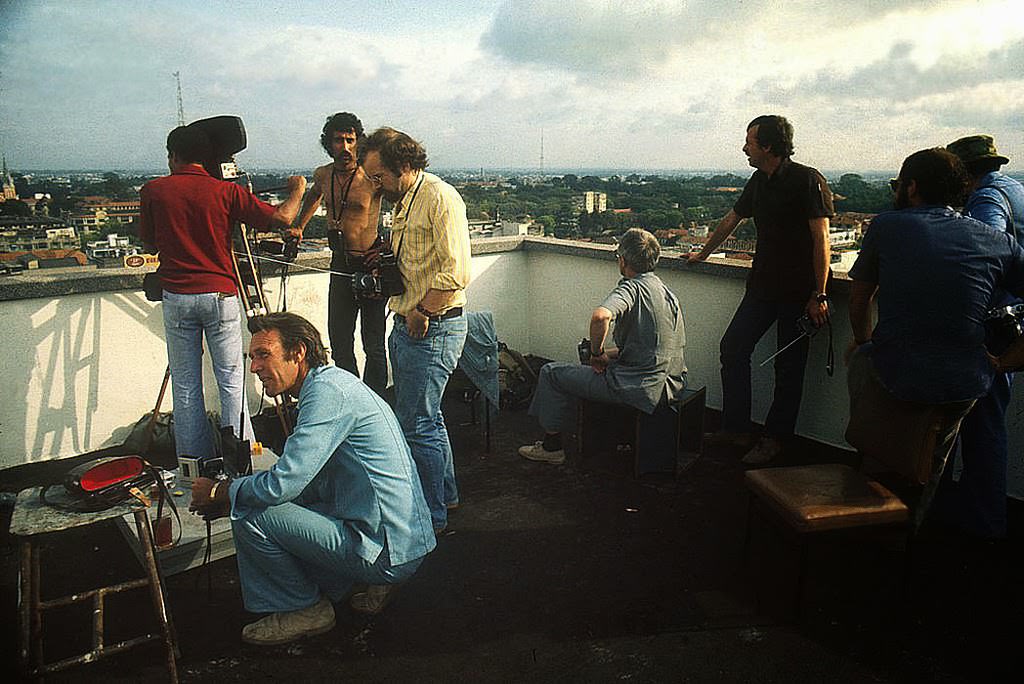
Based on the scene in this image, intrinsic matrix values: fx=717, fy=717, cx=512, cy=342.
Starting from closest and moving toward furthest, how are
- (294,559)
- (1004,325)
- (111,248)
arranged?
1. (294,559)
2. (1004,325)
3. (111,248)

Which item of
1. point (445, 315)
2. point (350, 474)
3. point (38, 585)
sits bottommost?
point (38, 585)

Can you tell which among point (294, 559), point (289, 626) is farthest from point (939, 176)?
point (289, 626)

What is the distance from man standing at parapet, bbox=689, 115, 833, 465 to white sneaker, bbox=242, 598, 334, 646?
2166mm

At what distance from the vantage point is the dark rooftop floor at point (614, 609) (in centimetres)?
216

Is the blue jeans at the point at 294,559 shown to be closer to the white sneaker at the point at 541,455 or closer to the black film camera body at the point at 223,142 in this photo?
the white sneaker at the point at 541,455

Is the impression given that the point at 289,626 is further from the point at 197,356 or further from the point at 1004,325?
the point at 1004,325

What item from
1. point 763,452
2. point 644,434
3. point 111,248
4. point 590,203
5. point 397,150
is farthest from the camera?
point 590,203

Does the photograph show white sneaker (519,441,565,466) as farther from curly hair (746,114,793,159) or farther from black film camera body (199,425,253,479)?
curly hair (746,114,793,159)

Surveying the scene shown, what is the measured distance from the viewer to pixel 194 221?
3029mm

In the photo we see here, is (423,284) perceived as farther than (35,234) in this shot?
No

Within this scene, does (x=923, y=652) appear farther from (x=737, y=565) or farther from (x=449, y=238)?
(x=449, y=238)

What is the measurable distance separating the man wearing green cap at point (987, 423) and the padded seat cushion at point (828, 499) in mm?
715

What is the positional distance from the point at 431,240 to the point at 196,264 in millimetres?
1103

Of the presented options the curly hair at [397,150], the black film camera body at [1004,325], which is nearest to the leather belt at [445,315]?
the curly hair at [397,150]
